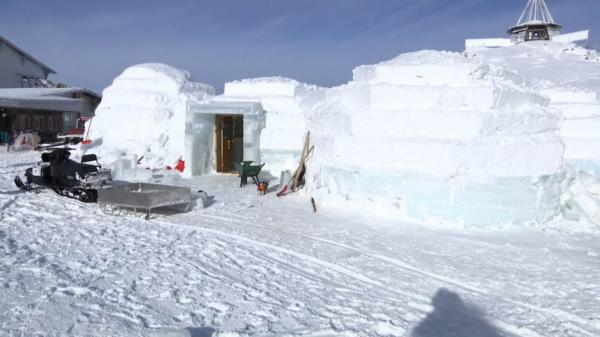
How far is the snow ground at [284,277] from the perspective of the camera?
366cm

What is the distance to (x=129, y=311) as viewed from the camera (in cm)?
370

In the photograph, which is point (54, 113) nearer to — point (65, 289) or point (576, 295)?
point (65, 289)

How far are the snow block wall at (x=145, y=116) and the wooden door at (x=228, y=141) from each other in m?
1.53

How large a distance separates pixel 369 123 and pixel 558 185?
3743mm

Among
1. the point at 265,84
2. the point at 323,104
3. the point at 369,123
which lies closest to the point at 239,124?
the point at 265,84

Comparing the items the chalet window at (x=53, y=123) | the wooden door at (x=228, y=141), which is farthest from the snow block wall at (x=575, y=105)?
the chalet window at (x=53, y=123)

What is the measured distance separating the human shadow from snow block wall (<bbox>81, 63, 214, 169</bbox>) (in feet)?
36.6

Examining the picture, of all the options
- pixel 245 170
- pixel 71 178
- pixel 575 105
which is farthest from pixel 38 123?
pixel 575 105

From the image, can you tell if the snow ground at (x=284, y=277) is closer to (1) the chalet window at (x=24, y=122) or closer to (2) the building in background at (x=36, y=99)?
(2) the building in background at (x=36, y=99)

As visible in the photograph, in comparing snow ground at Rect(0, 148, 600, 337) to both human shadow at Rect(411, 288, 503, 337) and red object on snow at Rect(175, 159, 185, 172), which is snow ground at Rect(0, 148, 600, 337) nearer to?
human shadow at Rect(411, 288, 503, 337)

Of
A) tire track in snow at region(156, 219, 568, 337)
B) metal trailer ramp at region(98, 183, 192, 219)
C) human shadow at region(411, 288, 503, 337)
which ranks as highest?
metal trailer ramp at region(98, 183, 192, 219)

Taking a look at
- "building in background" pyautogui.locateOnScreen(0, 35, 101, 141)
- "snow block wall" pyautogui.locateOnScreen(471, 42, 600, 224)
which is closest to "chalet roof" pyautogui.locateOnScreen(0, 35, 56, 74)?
"building in background" pyautogui.locateOnScreen(0, 35, 101, 141)

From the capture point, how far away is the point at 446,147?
25.0 feet

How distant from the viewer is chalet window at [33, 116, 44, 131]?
78.4 ft
